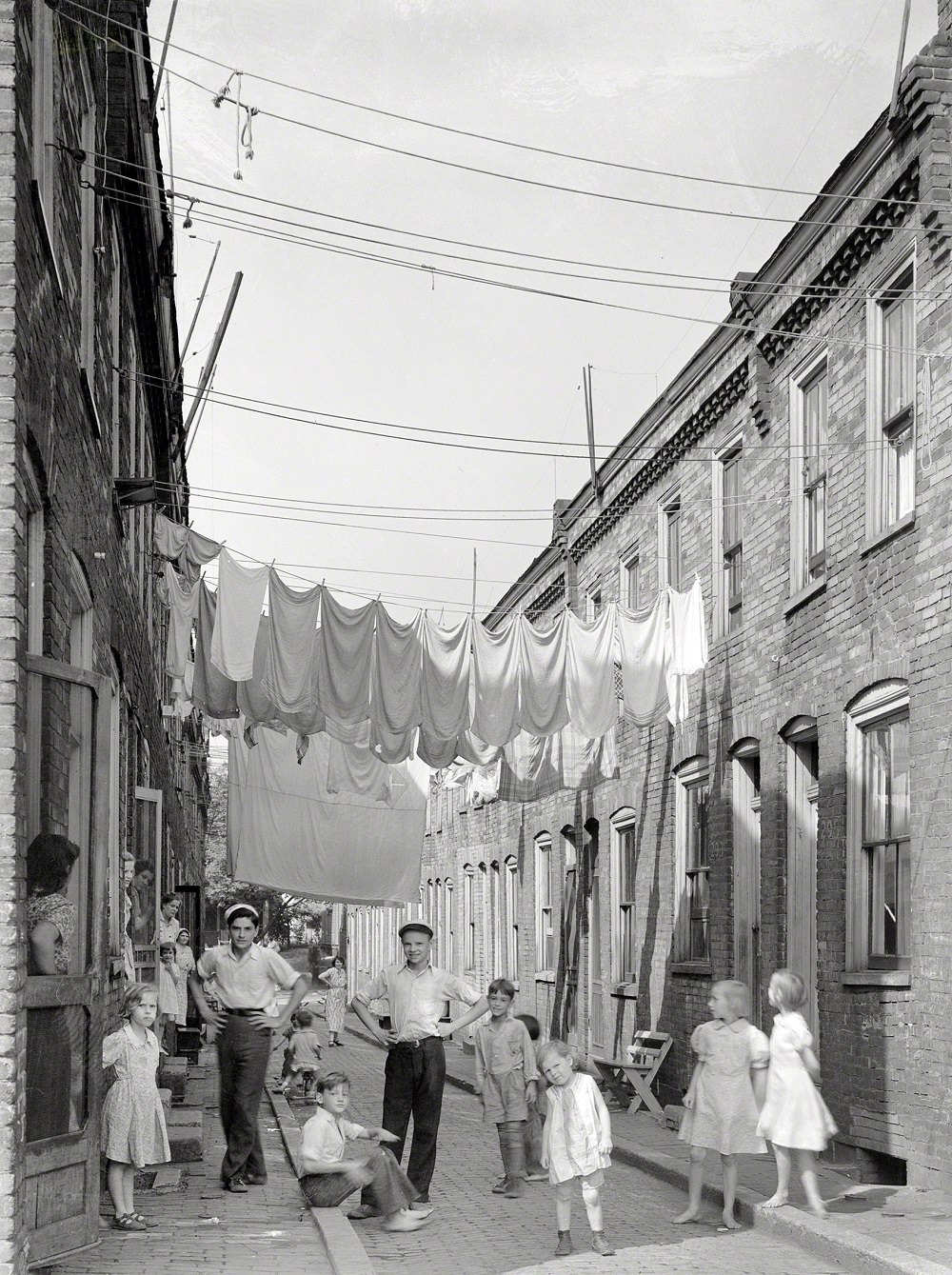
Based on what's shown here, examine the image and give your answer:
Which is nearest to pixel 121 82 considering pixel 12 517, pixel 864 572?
pixel 864 572

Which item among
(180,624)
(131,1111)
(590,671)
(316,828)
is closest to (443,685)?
(590,671)

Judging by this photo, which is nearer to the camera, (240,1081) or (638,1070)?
(240,1081)

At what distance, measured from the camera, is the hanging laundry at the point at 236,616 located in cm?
1526

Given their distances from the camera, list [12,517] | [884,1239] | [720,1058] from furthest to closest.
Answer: [720,1058], [884,1239], [12,517]

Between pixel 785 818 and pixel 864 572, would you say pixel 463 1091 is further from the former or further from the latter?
pixel 864 572

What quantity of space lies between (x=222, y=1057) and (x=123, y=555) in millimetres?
5065

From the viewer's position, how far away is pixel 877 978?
39.2ft

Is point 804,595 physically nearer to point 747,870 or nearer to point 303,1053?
point 747,870

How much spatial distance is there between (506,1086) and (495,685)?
572cm

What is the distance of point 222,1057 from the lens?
1073 cm

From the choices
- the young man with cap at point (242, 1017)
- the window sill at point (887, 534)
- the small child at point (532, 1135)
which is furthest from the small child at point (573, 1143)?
the window sill at point (887, 534)

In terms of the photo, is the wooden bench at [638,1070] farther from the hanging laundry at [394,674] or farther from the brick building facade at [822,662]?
the hanging laundry at [394,674]

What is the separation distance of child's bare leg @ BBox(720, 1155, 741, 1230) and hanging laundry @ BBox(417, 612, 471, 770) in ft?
22.8

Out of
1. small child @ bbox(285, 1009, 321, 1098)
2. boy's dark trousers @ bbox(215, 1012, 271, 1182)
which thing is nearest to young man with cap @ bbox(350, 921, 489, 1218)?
boy's dark trousers @ bbox(215, 1012, 271, 1182)
